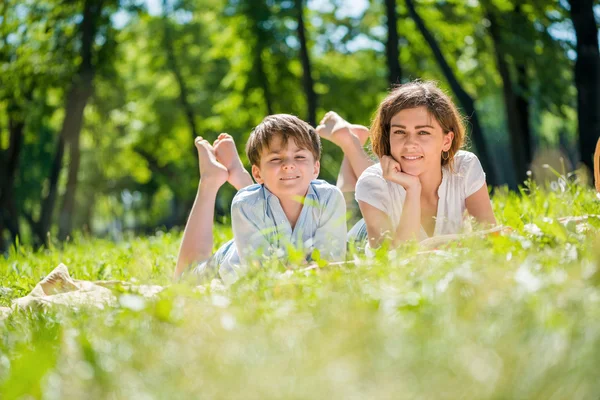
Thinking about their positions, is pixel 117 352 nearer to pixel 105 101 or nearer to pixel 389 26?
pixel 389 26

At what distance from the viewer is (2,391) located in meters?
1.61

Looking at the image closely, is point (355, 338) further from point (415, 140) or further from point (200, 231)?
point (200, 231)

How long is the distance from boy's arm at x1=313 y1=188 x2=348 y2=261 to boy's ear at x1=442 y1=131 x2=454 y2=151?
81cm

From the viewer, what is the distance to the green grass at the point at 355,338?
1.39m

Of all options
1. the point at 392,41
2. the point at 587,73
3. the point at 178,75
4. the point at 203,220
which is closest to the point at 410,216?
the point at 203,220

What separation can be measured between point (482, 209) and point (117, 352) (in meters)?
3.21

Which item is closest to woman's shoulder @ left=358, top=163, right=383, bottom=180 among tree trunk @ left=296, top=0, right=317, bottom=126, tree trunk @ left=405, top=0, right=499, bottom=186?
tree trunk @ left=405, top=0, right=499, bottom=186

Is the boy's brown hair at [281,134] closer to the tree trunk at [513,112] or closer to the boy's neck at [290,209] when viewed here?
the boy's neck at [290,209]

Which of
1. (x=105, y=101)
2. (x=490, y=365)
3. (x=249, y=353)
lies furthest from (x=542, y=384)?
(x=105, y=101)

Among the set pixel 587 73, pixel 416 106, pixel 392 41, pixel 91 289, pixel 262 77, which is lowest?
pixel 91 289

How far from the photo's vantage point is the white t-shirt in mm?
4305

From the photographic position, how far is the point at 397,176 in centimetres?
411

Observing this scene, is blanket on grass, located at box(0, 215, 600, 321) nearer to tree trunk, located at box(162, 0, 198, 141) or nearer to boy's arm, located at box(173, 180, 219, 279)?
boy's arm, located at box(173, 180, 219, 279)

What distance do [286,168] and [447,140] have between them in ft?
3.76
